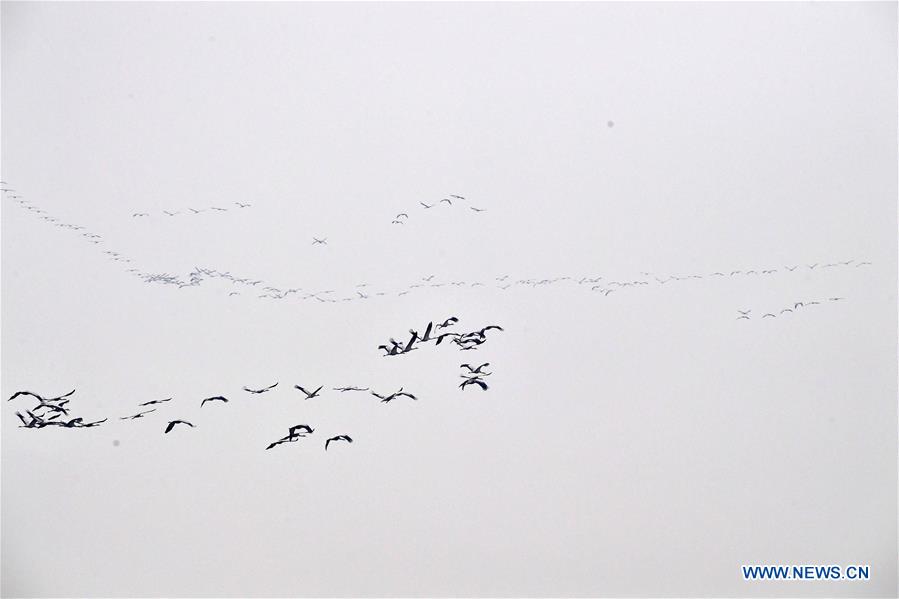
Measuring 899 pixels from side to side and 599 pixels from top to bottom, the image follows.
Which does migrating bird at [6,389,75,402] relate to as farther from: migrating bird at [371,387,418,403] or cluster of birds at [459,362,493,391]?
cluster of birds at [459,362,493,391]

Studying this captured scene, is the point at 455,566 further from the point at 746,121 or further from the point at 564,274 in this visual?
the point at 746,121

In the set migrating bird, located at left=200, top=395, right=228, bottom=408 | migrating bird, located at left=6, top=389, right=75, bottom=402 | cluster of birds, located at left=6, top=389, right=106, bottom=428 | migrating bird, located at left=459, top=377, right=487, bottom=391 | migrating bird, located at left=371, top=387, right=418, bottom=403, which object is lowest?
cluster of birds, located at left=6, top=389, right=106, bottom=428

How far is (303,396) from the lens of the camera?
1.65m

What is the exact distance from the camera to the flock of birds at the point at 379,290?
1.65 meters

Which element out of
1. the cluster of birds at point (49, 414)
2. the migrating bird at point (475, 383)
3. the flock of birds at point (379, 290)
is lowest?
the cluster of birds at point (49, 414)

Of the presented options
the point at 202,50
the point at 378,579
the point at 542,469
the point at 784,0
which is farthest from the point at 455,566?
the point at 784,0

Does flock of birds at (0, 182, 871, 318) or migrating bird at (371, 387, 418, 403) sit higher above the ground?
flock of birds at (0, 182, 871, 318)

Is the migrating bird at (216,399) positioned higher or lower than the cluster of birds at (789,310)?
lower

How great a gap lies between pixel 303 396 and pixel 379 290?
0.33 metres

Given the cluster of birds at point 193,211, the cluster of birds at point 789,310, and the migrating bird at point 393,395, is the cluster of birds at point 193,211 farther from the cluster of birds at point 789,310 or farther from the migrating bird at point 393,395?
the cluster of birds at point 789,310

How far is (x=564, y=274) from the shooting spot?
1.66 m

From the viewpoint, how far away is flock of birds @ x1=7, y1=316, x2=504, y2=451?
5.39 ft

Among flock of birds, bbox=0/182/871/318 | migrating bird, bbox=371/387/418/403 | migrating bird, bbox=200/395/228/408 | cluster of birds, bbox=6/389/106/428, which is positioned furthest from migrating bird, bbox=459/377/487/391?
cluster of birds, bbox=6/389/106/428

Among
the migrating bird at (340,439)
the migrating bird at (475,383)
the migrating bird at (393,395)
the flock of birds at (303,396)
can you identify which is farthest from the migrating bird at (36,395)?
the migrating bird at (475,383)
